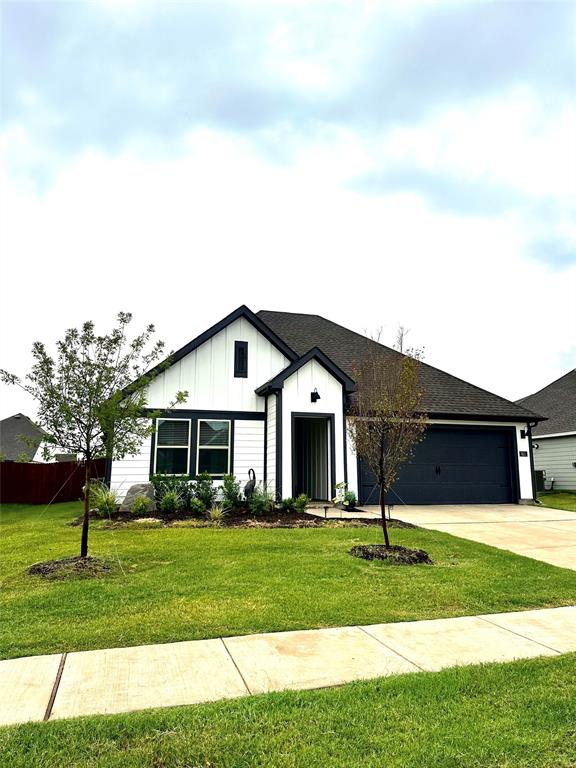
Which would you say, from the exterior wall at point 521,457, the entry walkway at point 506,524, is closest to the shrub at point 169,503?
the entry walkway at point 506,524

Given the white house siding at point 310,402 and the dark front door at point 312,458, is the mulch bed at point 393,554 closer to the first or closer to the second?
the white house siding at point 310,402

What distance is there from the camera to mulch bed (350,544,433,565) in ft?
24.2

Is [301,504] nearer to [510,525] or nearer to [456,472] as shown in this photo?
[510,525]

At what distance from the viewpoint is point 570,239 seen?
14742 millimetres

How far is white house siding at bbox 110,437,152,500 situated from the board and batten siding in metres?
3.39

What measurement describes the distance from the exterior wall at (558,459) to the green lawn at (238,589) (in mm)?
15641

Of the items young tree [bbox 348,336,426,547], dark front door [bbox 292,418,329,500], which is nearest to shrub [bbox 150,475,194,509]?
dark front door [bbox 292,418,329,500]

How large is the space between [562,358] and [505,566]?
30.9 meters

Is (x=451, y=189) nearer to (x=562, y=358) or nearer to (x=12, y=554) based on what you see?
(x=12, y=554)

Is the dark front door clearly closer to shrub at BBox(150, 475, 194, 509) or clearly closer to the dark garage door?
the dark garage door

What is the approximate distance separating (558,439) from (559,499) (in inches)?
169

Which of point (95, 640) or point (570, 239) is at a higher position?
point (570, 239)

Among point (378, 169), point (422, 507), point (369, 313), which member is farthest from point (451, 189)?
point (369, 313)

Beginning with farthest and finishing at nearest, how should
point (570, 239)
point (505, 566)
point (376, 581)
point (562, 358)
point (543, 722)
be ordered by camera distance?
point (562, 358) → point (570, 239) → point (505, 566) → point (376, 581) → point (543, 722)
